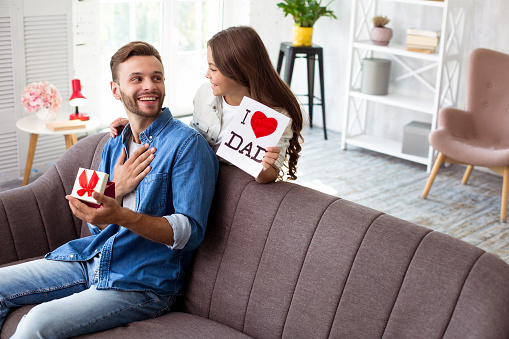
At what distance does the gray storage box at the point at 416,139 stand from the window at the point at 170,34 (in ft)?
6.82

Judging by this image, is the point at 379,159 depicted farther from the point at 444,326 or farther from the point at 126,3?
the point at 444,326

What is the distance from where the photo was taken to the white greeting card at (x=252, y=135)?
6.37ft

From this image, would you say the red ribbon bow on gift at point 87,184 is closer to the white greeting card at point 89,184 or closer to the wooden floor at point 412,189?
the white greeting card at point 89,184

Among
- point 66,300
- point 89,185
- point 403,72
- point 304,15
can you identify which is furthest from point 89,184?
point 403,72

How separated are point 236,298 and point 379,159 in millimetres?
3423

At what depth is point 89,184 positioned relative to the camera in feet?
5.77

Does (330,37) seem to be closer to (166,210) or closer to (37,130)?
(37,130)

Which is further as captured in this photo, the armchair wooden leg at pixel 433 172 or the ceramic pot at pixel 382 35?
the ceramic pot at pixel 382 35

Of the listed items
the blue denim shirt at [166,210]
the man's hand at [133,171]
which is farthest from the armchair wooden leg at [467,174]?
the man's hand at [133,171]

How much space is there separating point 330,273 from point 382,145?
3613 mm

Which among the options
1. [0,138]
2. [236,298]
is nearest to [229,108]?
[236,298]

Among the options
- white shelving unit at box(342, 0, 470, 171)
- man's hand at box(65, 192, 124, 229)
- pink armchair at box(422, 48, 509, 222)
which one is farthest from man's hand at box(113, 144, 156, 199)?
white shelving unit at box(342, 0, 470, 171)

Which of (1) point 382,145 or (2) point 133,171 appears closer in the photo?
(2) point 133,171

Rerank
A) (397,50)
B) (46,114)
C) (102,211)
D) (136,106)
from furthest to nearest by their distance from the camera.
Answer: (397,50)
(46,114)
(136,106)
(102,211)
